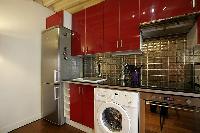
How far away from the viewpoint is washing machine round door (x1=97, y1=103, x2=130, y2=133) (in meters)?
1.57

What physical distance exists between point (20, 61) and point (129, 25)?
2.04 meters

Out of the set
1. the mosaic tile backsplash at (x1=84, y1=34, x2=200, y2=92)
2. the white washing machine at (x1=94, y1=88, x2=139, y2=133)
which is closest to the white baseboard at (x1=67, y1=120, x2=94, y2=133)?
the white washing machine at (x1=94, y1=88, x2=139, y2=133)

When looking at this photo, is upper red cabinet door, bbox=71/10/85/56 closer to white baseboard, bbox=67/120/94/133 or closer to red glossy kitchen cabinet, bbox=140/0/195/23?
red glossy kitchen cabinet, bbox=140/0/195/23

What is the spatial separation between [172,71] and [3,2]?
2957 mm

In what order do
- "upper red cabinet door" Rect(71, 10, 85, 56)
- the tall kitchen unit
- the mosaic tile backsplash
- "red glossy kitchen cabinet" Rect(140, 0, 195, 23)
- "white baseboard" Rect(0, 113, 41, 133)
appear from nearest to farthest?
"red glossy kitchen cabinet" Rect(140, 0, 195, 23)
the mosaic tile backsplash
"white baseboard" Rect(0, 113, 41, 133)
the tall kitchen unit
"upper red cabinet door" Rect(71, 10, 85, 56)

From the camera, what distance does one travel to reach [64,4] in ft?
8.74

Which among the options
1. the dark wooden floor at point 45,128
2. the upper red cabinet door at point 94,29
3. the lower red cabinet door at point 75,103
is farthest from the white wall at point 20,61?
the upper red cabinet door at point 94,29

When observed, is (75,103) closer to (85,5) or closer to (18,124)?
(18,124)

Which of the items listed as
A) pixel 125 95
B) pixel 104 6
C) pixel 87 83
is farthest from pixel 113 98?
pixel 104 6

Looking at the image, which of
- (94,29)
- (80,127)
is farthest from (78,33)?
(80,127)

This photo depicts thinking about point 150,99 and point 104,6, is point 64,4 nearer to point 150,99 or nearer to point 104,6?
point 104,6

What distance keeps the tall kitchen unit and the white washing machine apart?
882 millimetres

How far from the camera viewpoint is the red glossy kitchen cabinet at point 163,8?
150 cm

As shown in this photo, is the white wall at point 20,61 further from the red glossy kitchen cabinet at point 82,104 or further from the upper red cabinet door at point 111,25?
the upper red cabinet door at point 111,25
